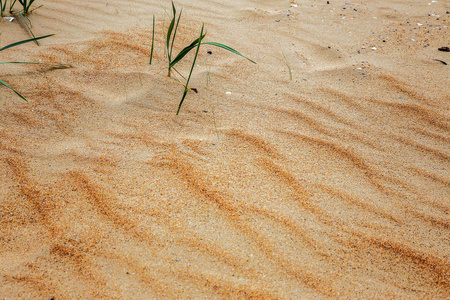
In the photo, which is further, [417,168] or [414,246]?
[417,168]

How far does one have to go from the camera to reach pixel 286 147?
1588mm

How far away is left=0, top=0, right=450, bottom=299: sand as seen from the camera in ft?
3.65

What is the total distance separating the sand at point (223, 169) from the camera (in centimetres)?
111

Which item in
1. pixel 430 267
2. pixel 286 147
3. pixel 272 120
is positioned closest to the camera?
pixel 430 267

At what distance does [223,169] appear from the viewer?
1.45m

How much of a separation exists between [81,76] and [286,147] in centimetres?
120

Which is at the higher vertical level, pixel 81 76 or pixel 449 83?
pixel 449 83

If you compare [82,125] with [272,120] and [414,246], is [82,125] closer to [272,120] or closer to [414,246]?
[272,120]

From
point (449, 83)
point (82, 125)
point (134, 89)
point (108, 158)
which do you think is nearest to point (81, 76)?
point (134, 89)

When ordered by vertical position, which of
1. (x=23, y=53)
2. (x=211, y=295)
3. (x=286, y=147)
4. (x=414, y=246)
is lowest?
(x=211, y=295)

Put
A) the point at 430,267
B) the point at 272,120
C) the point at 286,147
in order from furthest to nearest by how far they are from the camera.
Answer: the point at 272,120
the point at 286,147
the point at 430,267

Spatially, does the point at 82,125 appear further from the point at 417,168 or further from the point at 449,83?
the point at 449,83

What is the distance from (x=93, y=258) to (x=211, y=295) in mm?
405

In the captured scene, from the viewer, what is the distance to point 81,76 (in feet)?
6.25
